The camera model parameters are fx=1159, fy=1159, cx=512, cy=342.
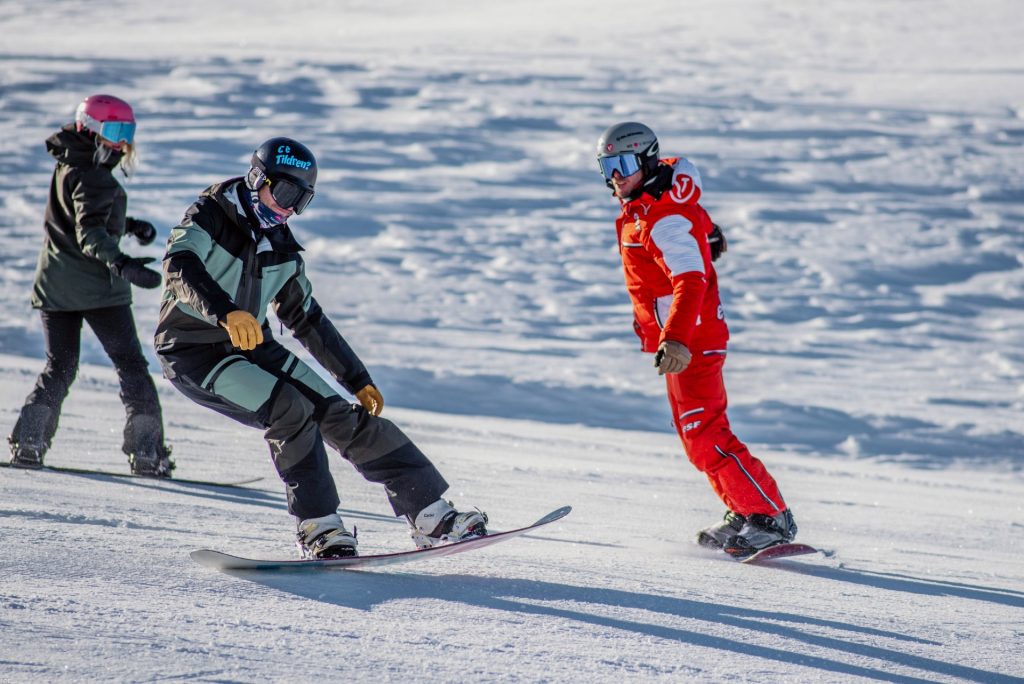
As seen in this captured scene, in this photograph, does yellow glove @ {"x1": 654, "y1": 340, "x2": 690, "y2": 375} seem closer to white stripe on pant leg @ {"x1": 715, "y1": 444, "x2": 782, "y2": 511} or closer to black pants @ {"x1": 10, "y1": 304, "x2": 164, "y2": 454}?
white stripe on pant leg @ {"x1": 715, "y1": 444, "x2": 782, "y2": 511}

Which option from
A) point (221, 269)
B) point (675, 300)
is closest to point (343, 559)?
point (221, 269)

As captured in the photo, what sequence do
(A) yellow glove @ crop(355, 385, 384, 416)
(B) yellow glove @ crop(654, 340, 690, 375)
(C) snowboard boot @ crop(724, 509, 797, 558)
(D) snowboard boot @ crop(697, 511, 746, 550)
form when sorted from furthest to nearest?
(D) snowboard boot @ crop(697, 511, 746, 550) < (C) snowboard boot @ crop(724, 509, 797, 558) < (B) yellow glove @ crop(654, 340, 690, 375) < (A) yellow glove @ crop(355, 385, 384, 416)

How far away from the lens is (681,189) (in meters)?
4.45

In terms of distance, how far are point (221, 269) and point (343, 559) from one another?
1000 millimetres

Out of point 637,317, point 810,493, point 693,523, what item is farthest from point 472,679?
point 810,493

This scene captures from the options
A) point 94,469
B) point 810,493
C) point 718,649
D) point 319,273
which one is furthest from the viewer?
Result: point 319,273

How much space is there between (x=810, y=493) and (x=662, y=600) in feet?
12.5

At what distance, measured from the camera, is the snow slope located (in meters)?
3.09

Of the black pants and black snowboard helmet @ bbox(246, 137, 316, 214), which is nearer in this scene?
black snowboard helmet @ bbox(246, 137, 316, 214)

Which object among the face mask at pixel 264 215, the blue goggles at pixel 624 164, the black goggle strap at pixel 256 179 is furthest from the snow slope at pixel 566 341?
the blue goggles at pixel 624 164

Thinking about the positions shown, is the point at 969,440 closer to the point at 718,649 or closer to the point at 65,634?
the point at 718,649

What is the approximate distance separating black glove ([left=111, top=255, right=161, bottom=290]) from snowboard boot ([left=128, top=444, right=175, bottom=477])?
2.97ft

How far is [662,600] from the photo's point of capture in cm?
356

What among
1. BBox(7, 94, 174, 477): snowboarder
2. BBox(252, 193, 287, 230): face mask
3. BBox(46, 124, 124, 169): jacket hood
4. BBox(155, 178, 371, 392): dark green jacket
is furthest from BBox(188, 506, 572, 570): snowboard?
BBox(46, 124, 124, 169): jacket hood
